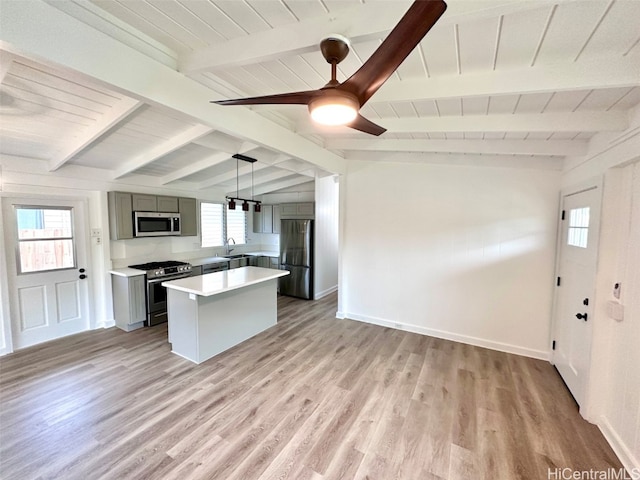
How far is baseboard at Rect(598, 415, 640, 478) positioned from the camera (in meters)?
1.85

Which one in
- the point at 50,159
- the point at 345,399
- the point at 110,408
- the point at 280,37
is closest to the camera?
the point at 280,37

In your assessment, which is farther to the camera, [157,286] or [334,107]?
[157,286]

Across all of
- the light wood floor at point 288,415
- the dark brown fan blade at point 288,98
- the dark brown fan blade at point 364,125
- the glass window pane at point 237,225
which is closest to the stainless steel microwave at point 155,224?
the glass window pane at point 237,225

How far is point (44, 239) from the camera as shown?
3.82 meters

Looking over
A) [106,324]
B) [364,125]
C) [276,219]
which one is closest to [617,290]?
[364,125]

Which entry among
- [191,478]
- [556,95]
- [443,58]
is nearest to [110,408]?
[191,478]

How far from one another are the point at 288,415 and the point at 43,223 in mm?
4216

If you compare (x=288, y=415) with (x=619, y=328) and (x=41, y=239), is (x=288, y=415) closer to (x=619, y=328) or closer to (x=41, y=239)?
(x=619, y=328)

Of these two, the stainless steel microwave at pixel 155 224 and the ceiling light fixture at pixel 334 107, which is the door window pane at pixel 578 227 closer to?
→ the ceiling light fixture at pixel 334 107

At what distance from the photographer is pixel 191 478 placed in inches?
71.6

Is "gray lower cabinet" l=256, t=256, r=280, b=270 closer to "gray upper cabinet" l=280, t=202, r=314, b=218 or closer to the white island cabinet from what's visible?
"gray upper cabinet" l=280, t=202, r=314, b=218

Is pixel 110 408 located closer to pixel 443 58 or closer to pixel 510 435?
pixel 510 435

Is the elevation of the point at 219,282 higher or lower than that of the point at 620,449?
higher

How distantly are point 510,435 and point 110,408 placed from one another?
3.44 metres
